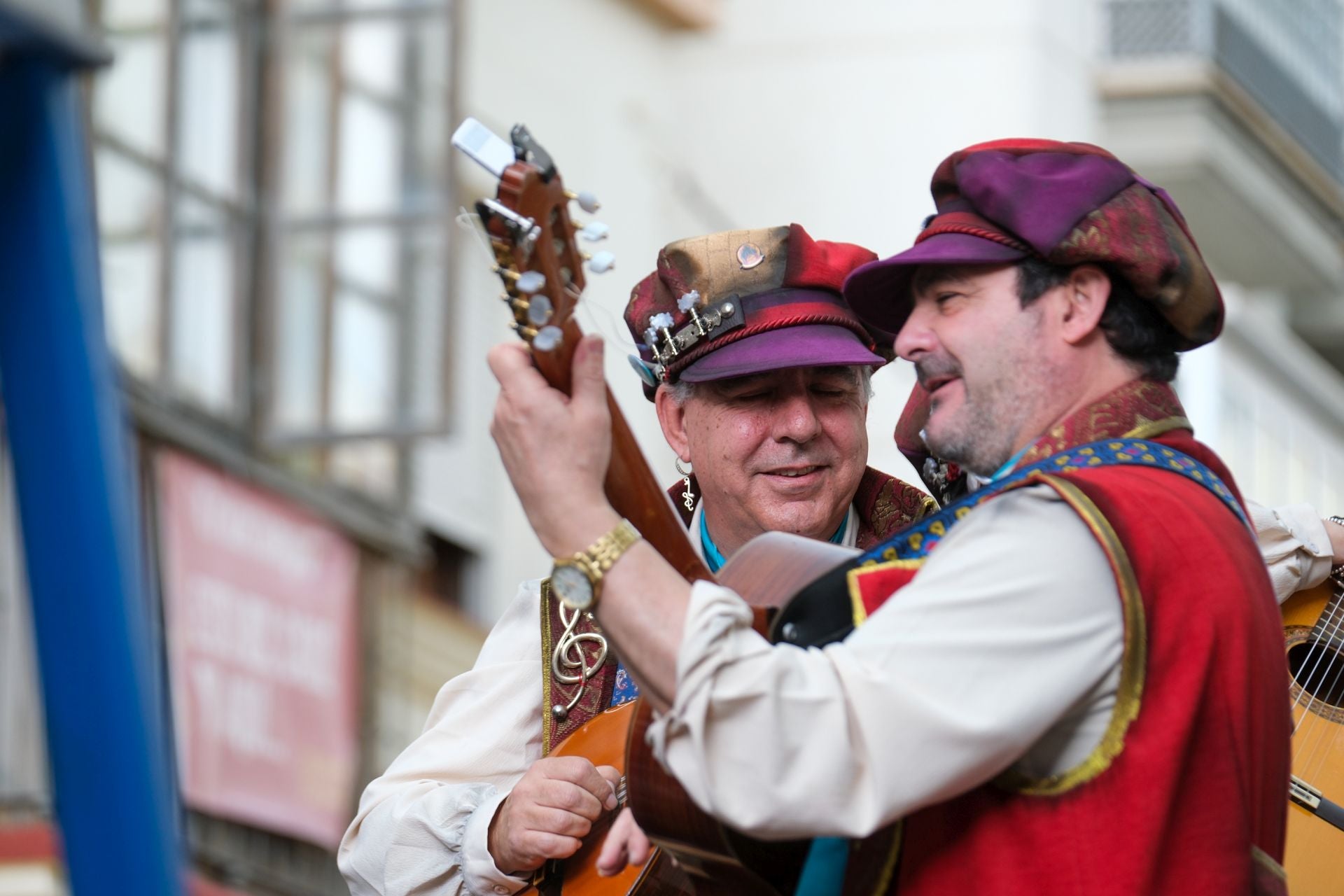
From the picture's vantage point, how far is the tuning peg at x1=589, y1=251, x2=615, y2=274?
2682 mm

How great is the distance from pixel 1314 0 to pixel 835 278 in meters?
13.8

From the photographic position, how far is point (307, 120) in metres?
12.9

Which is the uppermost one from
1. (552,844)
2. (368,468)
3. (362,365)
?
(552,844)

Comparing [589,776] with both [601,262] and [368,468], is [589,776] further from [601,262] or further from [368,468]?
[368,468]

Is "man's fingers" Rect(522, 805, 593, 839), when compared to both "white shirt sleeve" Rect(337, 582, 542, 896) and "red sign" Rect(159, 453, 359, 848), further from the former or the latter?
"red sign" Rect(159, 453, 359, 848)

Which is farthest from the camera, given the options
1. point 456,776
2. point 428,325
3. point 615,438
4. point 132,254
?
point 428,325

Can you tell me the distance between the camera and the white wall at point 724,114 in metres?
13.0

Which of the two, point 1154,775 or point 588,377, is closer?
point 1154,775

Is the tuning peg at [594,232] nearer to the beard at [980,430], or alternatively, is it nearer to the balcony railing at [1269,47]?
the beard at [980,430]

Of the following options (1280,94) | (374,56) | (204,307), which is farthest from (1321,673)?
(1280,94)

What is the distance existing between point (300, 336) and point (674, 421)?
351 inches

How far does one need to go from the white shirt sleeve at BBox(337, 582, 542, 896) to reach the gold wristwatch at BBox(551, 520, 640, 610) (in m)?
0.94

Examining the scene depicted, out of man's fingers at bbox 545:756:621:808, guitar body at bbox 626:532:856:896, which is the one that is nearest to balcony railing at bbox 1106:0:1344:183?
man's fingers at bbox 545:756:621:808

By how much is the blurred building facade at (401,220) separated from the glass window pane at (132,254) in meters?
0.01
